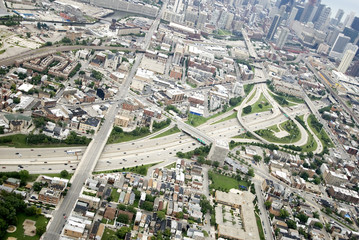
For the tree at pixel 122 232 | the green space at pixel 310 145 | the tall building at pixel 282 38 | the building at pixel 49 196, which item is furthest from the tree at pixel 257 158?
the tall building at pixel 282 38

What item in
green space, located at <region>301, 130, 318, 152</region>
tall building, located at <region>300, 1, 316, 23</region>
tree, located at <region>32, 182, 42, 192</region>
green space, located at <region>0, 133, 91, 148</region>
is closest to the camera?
tree, located at <region>32, 182, 42, 192</region>

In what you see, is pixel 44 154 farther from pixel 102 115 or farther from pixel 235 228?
pixel 235 228

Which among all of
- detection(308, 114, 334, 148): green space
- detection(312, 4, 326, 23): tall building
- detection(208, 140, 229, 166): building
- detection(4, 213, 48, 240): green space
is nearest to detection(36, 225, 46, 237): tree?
detection(4, 213, 48, 240): green space

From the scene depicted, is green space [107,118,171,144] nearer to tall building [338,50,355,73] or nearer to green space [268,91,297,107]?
green space [268,91,297,107]

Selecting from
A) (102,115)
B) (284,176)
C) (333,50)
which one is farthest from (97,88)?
(333,50)

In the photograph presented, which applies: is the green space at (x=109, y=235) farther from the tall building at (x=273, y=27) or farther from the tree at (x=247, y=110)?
the tall building at (x=273, y=27)

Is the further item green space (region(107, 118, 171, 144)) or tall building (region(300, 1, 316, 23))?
tall building (region(300, 1, 316, 23))
